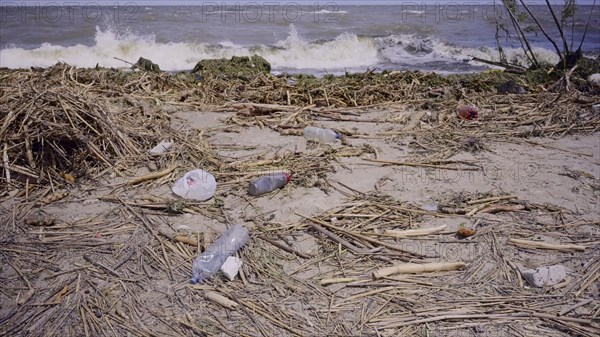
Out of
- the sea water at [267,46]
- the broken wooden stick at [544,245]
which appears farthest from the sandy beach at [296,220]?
the sea water at [267,46]

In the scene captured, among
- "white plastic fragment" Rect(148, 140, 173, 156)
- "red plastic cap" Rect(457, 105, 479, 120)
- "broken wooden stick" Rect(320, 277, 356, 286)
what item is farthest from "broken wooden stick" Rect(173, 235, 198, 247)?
"red plastic cap" Rect(457, 105, 479, 120)

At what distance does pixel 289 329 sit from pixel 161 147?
8.18 ft

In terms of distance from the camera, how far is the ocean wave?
1457 cm

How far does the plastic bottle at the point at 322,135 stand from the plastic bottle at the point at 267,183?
1133mm

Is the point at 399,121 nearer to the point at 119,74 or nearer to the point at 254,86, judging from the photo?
the point at 254,86

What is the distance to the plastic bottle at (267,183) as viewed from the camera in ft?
11.1

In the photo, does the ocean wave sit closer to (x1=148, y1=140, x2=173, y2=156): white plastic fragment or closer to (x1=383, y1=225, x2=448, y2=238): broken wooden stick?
(x1=148, y1=140, x2=173, y2=156): white plastic fragment

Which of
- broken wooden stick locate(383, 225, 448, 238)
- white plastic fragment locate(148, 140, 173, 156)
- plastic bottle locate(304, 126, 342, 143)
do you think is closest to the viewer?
broken wooden stick locate(383, 225, 448, 238)

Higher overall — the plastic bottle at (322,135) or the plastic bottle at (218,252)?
the plastic bottle at (322,135)

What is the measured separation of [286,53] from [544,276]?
14099 millimetres

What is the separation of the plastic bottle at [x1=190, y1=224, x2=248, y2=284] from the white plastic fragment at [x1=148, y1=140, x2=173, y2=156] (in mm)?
1482

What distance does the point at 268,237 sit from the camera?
288cm

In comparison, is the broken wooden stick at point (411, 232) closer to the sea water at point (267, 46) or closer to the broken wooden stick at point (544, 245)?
the broken wooden stick at point (544, 245)

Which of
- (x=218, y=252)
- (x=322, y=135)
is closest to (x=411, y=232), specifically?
(x=218, y=252)
